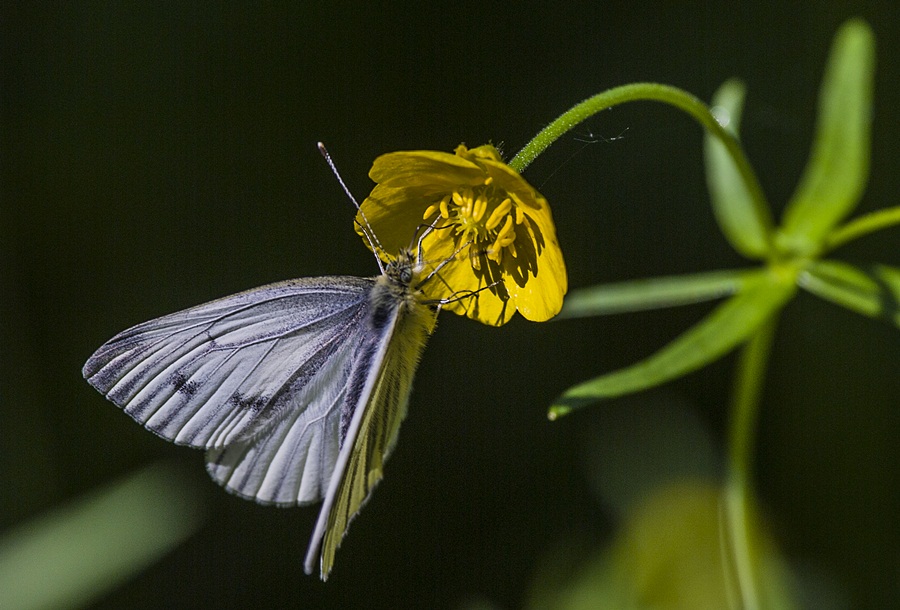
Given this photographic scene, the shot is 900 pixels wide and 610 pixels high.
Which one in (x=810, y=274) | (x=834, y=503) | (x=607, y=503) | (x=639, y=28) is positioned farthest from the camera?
(x=639, y=28)

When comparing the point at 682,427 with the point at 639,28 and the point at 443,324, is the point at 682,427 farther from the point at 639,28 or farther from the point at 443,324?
the point at 639,28

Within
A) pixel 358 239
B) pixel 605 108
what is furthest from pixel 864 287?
pixel 358 239

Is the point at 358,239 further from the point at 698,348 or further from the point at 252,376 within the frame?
the point at 698,348

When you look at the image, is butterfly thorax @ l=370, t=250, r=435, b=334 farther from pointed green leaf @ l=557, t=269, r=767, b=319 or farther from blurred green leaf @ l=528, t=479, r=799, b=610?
blurred green leaf @ l=528, t=479, r=799, b=610

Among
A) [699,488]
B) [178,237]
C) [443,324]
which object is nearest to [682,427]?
[699,488]

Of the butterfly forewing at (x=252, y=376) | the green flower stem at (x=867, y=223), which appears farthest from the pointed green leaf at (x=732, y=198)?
the butterfly forewing at (x=252, y=376)
